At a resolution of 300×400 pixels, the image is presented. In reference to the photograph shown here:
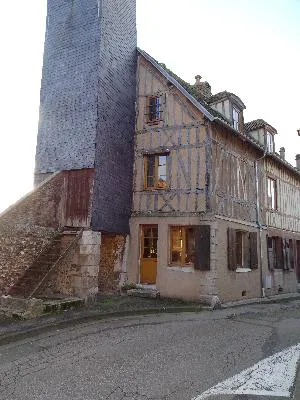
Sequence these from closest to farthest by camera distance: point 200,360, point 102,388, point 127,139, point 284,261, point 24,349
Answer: point 102,388 < point 200,360 < point 24,349 < point 127,139 < point 284,261

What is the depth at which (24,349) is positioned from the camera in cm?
562

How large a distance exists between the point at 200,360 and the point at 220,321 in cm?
309

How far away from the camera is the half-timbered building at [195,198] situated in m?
10.2

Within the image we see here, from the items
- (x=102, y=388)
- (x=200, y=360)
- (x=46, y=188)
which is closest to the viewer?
(x=102, y=388)

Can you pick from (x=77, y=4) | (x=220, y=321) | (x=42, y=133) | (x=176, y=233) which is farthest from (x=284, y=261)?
(x=77, y=4)

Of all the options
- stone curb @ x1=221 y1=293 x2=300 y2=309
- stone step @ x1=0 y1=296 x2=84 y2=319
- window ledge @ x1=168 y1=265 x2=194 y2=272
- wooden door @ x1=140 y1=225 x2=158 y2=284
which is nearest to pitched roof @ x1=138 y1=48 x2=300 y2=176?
wooden door @ x1=140 y1=225 x2=158 y2=284

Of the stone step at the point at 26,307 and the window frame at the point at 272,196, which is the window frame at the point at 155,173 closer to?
the stone step at the point at 26,307

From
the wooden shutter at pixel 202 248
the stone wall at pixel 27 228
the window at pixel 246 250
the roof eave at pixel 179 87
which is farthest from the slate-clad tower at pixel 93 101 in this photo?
the window at pixel 246 250

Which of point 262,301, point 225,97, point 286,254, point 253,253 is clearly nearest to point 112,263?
point 253,253

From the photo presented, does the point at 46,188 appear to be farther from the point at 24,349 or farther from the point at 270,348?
the point at 270,348

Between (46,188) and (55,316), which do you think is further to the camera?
(46,188)

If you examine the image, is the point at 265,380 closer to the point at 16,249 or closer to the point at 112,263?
the point at 16,249

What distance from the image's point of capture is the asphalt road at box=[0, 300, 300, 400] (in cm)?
407

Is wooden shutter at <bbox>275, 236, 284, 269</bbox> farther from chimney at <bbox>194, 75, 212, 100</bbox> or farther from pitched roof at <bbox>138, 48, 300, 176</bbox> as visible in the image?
chimney at <bbox>194, 75, 212, 100</bbox>
